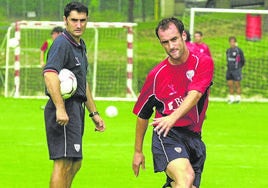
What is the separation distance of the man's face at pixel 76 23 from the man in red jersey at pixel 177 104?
1.02 metres

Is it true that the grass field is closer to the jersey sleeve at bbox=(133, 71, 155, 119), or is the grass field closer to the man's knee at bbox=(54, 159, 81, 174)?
the man's knee at bbox=(54, 159, 81, 174)

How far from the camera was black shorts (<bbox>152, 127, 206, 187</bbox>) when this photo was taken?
8.67m

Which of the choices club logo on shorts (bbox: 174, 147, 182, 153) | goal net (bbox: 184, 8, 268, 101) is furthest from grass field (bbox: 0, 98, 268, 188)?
goal net (bbox: 184, 8, 268, 101)

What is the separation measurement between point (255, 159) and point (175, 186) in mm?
7350

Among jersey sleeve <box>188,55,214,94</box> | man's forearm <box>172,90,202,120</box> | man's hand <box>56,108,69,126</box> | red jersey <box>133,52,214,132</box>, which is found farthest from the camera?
man's hand <box>56,108,69,126</box>

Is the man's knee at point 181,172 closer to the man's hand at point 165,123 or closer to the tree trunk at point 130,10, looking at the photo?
the man's hand at point 165,123

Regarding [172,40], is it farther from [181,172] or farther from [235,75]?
[235,75]

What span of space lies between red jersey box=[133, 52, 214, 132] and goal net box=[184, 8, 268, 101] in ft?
75.1

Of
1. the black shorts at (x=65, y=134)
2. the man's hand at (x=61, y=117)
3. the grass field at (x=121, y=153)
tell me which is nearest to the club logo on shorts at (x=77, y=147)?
the black shorts at (x=65, y=134)

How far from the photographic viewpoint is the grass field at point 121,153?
13.0 m

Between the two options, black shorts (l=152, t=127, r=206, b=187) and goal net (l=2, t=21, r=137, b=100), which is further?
goal net (l=2, t=21, r=137, b=100)

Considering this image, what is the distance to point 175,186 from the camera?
27.4 ft

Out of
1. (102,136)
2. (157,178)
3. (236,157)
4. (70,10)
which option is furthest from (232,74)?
(70,10)

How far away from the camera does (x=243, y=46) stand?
1405 inches
